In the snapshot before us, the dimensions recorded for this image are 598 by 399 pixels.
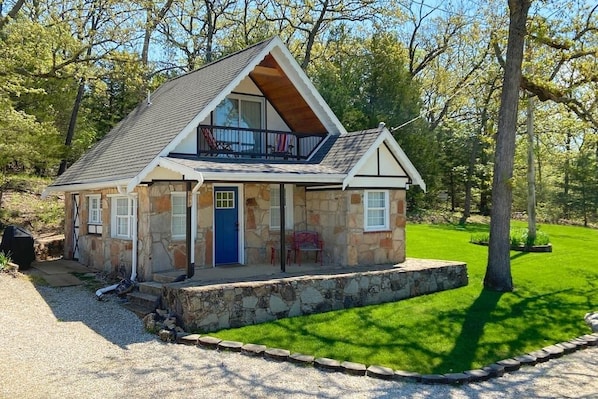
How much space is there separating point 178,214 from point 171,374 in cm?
566

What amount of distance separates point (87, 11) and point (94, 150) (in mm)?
8083

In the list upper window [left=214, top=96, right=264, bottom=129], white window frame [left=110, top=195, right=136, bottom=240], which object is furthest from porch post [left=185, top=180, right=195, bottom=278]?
upper window [left=214, top=96, right=264, bottom=129]

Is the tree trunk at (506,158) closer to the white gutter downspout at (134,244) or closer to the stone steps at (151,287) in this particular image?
the stone steps at (151,287)

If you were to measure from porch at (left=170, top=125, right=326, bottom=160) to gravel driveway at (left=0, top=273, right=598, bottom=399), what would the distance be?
5.30 m

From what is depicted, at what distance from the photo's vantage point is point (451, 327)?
9.41m

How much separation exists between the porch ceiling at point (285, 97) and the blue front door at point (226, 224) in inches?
130

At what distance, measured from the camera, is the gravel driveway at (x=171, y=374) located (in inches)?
251

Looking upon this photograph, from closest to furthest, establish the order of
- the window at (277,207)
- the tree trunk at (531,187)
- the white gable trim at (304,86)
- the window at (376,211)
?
the window at (376,211), the white gable trim at (304,86), the window at (277,207), the tree trunk at (531,187)

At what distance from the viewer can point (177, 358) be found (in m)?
7.68

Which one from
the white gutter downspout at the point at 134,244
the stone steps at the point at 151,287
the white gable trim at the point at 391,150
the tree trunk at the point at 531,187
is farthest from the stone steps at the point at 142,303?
the tree trunk at the point at 531,187

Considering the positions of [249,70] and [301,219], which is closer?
[249,70]

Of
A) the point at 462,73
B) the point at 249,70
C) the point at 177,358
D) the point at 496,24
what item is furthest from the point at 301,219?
the point at 462,73

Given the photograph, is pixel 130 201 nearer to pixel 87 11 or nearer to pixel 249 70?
pixel 249 70

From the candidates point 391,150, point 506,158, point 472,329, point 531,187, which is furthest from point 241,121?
point 531,187
